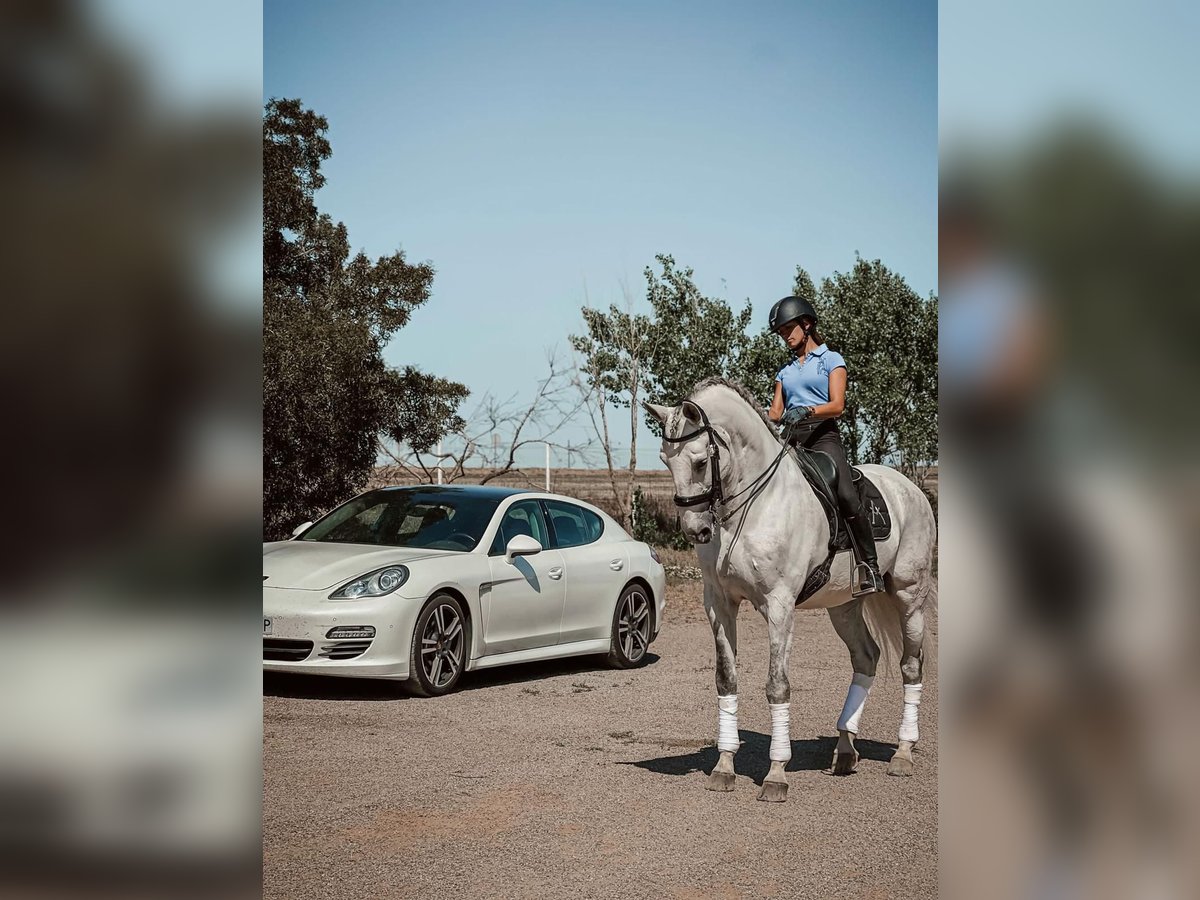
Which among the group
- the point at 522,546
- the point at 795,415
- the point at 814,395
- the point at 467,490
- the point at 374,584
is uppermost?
the point at 814,395

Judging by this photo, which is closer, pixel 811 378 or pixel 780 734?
pixel 780 734

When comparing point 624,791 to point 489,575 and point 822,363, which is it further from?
point 489,575

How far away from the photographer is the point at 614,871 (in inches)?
209

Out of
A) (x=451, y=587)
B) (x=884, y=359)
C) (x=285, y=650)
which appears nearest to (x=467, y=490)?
(x=451, y=587)

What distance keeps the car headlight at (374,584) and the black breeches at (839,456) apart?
146 inches

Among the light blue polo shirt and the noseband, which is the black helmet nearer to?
the light blue polo shirt

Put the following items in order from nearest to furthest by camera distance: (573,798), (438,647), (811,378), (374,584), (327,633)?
1. (573,798)
2. (811,378)
3. (327,633)
4. (374,584)
5. (438,647)

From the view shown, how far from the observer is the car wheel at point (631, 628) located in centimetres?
1202

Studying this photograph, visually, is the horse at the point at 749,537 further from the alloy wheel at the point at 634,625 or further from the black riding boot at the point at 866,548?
the alloy wheel at the point at 634,625

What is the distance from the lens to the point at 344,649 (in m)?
9.53

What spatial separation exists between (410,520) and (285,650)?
1.99m

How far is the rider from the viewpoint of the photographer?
748 cm

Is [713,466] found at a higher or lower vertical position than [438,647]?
higher
